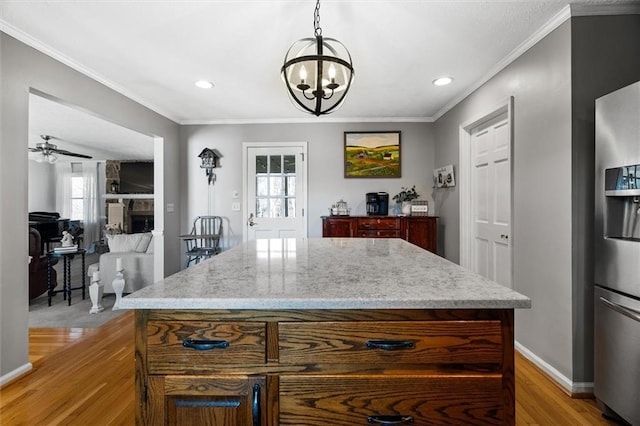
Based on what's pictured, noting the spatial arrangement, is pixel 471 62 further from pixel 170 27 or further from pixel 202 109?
pixel 202 109

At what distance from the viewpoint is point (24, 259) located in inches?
91.7

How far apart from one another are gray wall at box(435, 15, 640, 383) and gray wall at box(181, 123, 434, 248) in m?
2.06

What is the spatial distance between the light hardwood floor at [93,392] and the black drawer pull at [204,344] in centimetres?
133

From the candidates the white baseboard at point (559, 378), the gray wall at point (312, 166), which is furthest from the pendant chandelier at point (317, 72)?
the gray wall at point (312, 166)

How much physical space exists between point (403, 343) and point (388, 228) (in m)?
3.29

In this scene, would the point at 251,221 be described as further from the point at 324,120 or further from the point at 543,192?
the point at 543,192

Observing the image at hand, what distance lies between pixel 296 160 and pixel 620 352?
12.6 ft

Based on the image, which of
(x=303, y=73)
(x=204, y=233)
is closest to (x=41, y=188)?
(x=204, y=233)

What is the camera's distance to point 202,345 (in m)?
0.91

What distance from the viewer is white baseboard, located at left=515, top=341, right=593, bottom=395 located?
6.48 feet

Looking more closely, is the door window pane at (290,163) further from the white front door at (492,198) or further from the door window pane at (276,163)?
the white front door at (492,198)

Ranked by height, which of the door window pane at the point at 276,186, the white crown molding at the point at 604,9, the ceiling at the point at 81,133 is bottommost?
the door window pane at the point at 276,186

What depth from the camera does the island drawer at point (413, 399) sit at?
0.90 metres

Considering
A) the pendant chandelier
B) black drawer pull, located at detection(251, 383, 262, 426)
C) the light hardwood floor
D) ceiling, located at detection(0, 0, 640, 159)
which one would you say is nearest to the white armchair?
the light hardwood floor
